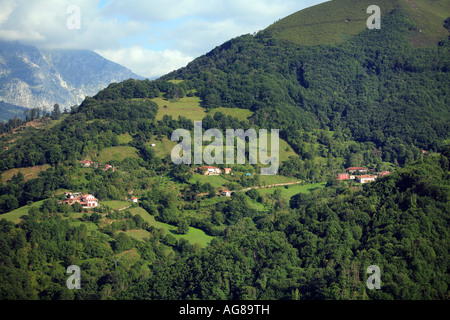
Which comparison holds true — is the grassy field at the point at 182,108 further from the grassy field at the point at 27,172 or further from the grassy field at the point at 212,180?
the grassy field at the point at 27,172

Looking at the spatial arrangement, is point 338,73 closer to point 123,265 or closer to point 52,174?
point 52,174

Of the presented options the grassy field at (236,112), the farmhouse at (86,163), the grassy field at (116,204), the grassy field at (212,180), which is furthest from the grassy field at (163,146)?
the grassy field at (116,204)

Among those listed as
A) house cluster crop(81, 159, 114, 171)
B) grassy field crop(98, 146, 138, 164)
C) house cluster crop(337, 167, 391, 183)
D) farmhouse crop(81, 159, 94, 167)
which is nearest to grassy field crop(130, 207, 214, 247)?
house cluster crop(81, 159, 114, 171)

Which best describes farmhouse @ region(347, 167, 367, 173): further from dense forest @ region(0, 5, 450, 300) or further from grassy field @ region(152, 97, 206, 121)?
grassy field @ region(152, 97, 206, 121)

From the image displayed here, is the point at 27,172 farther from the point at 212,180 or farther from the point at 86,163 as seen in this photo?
the point at 212,180

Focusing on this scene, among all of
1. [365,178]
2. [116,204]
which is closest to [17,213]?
[116,204]
